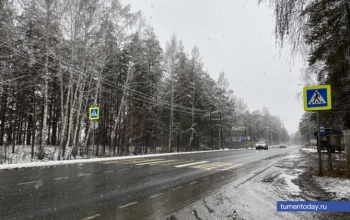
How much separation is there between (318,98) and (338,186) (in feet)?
10.5

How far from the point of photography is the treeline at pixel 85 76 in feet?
51.0

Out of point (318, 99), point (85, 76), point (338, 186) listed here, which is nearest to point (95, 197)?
point (338, 186)

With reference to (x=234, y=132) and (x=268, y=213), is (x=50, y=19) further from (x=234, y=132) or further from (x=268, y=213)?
(x=234, y=132)

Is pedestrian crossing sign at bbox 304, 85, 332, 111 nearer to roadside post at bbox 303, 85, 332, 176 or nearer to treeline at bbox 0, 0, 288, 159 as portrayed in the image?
roadside post at bbox 303, 85, 332, 176

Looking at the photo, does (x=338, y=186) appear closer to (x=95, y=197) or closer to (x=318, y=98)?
(x=318, y=98)

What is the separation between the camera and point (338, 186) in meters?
5.56

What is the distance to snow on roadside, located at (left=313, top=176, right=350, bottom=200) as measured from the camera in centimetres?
481

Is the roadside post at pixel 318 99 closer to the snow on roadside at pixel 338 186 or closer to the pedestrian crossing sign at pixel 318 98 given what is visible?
the pedestrian crossing sign at pixel 318 98

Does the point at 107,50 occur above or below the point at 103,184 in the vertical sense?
above

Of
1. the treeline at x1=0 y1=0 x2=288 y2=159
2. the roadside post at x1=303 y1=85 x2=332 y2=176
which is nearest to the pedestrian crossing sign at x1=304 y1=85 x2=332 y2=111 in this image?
the roadside post at x1=303 y1=85 x2=332 y2=176

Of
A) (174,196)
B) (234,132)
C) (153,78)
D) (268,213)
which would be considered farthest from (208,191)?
(234,132)

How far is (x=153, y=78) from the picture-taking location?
29.5m

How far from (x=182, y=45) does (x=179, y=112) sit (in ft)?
37.1

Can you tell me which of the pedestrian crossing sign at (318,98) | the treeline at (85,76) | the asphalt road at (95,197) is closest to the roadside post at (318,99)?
the pedestrian crossing sign at (318,98)
